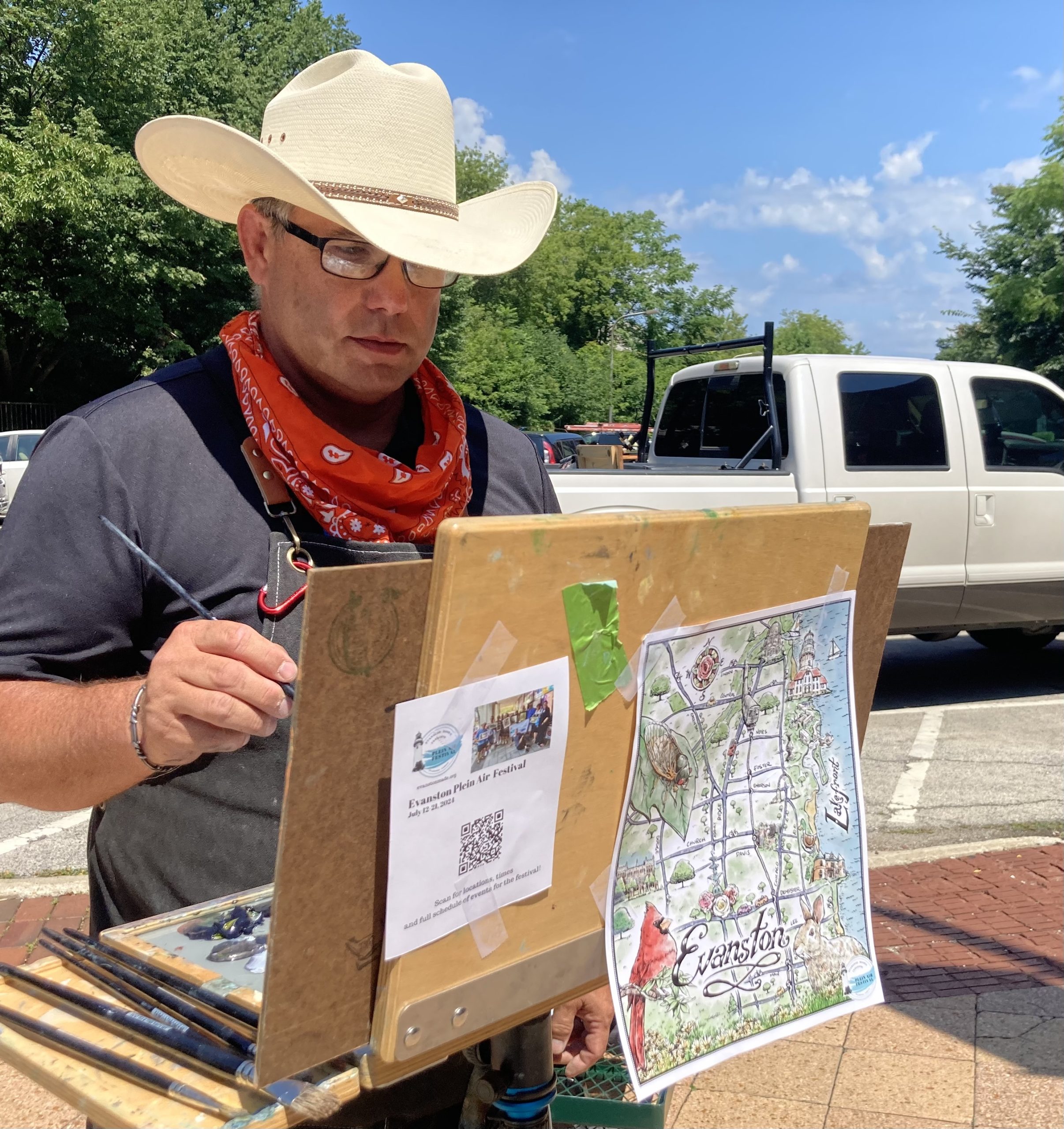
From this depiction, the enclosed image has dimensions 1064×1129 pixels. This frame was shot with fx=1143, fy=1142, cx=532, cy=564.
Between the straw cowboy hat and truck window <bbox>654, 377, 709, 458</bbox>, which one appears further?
truck window <bbox>654, 377, 709, 458</bbox>

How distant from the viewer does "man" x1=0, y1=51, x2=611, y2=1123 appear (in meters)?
1.40

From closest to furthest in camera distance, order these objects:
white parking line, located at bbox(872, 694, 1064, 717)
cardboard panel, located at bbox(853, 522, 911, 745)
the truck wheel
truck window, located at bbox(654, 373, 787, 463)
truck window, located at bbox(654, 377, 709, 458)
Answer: cardboard panel, located at bbox(853, 522, 911, 745) → white parking line, located at bbox(872, 694, 1064, 717) → truck window, located at bbox(654, 373, 787, 463) → truck window, located at bbox(654, 377, 709, 458) → the truck wheel

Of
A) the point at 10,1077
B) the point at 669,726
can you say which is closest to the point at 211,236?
the point at 10,1077

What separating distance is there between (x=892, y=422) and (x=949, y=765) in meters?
2.21

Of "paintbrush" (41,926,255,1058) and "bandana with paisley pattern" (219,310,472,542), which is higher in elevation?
"bandana with paisley pattern" (219,310,472,542)

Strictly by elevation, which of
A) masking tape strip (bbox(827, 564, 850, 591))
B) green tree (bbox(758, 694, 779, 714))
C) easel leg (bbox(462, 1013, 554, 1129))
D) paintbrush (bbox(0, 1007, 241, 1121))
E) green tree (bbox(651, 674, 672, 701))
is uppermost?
masking tape strip (bbox(827, 564, 850, 591))

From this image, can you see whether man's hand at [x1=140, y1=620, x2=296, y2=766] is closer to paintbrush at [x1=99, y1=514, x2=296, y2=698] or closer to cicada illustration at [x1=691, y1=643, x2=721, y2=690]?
paintbrush at [x1=99, y1=514, x2=296, y2=698]

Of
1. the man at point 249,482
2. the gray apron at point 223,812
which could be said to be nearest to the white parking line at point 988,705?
the man at point 249,482

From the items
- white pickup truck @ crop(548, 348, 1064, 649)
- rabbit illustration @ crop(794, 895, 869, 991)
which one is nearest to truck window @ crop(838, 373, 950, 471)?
white pickup truck @ crop(548, 348, 1064, 649)

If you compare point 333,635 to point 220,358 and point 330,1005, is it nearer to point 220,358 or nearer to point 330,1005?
point 330,1005

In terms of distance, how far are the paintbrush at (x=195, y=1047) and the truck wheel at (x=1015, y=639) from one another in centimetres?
853

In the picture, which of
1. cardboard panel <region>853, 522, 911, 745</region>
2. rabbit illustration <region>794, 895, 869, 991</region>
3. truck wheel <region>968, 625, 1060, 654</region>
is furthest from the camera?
truck wheel <region>968, 625, 1060, 654</region>

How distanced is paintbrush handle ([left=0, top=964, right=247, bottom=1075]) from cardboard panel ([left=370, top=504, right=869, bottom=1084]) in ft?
0.54

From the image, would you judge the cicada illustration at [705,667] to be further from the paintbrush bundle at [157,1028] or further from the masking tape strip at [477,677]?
the paintbrush bundle at [157,1028]
